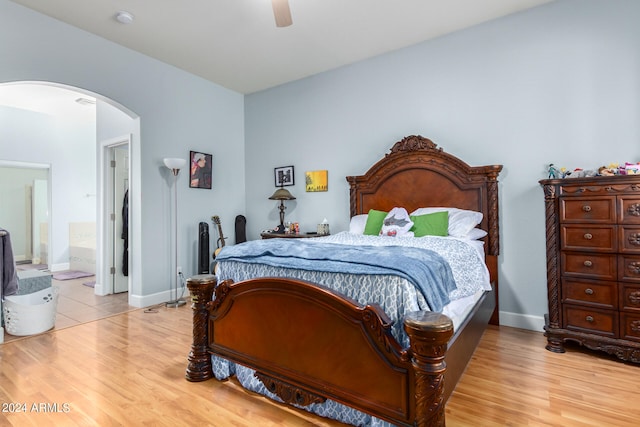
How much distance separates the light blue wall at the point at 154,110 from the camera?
2.97 m

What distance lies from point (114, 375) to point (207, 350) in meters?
0.67

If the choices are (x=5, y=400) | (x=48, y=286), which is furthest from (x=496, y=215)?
(x=48, y=286)

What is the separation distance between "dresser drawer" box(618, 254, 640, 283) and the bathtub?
478cm

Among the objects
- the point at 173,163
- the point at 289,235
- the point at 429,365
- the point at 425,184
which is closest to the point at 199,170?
the point at 173,163

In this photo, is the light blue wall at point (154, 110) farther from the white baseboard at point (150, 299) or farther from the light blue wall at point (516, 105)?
the light blue wall at point (516, 105)

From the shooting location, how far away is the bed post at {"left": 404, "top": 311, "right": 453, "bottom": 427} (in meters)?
1.25

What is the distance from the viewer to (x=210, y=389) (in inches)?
79.7

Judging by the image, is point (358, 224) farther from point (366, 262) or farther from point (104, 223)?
point (104, 223)

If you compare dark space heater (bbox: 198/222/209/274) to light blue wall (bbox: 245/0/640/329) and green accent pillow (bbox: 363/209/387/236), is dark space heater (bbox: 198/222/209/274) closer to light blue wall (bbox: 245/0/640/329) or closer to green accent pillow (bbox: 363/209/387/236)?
light blue wall (bbox: 245/0/640/329)

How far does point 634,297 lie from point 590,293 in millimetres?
236

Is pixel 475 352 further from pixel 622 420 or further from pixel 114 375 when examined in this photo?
pixel 114 375

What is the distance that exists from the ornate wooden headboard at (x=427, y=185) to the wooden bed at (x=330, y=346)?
2.84 feet

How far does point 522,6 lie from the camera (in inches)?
118

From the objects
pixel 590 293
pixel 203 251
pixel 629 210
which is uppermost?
pixel 629 210
